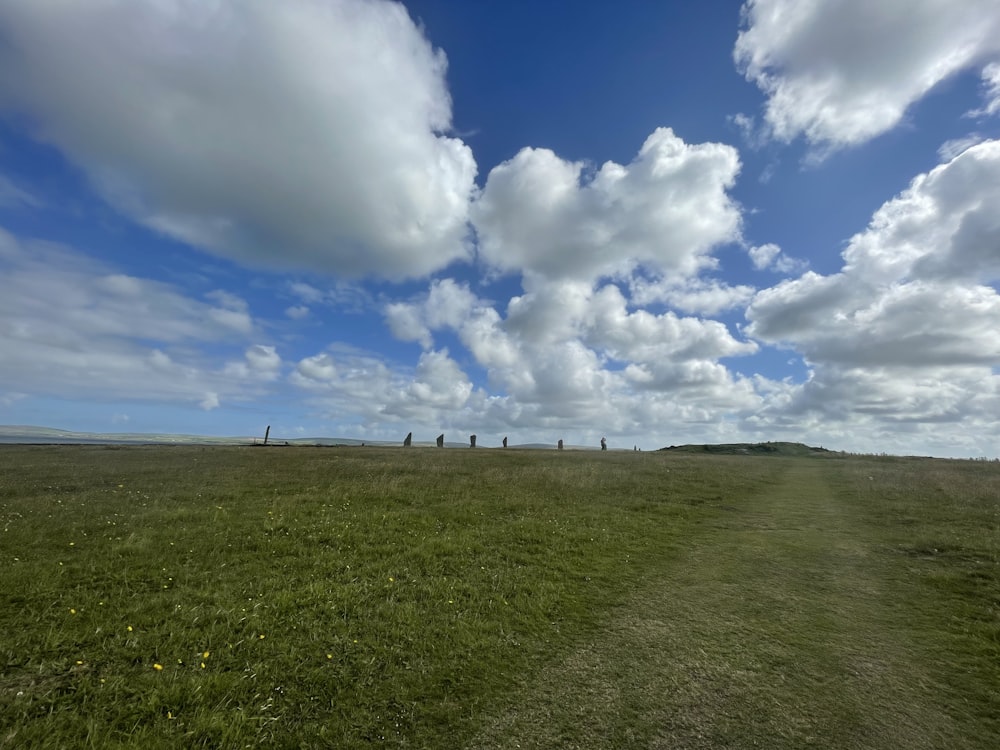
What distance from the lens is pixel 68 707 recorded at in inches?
255

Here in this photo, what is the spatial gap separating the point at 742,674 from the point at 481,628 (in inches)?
183

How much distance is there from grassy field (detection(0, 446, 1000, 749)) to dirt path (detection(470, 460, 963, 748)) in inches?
1.8

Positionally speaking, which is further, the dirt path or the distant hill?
the distant hill

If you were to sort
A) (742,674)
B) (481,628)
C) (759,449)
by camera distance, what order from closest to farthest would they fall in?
(742,674) → (481,628) → (759,449)

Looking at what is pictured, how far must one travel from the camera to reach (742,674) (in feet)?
25.2

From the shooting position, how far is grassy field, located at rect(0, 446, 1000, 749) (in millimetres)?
6445

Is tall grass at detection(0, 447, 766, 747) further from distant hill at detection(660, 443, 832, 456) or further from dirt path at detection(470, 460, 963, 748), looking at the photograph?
distant hill at detection(660, 443, 832, 456)

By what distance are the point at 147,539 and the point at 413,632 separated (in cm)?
927

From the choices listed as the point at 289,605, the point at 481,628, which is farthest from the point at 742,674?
the point at 289,605

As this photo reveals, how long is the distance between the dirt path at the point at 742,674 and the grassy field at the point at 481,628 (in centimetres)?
4

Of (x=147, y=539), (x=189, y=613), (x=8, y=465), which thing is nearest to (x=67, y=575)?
(x=147, y=539)

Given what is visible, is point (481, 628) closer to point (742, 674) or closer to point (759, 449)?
point (742, 674)

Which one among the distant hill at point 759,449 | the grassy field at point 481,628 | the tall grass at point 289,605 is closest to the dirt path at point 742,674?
the grassy field at point 481,628

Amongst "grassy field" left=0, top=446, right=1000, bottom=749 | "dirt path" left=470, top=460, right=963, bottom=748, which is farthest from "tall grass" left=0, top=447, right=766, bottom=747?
"dirt path" left=470, top=460, right=963, bottom=748
